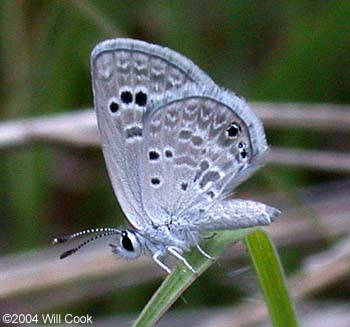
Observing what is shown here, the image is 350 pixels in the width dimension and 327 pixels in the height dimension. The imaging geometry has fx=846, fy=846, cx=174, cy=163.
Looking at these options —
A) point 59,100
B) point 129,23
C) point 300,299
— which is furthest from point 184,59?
point 129,23

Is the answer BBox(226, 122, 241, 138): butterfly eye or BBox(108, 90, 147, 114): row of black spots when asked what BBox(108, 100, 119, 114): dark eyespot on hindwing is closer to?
BBox(108, 90, 147, 114): row of black spots

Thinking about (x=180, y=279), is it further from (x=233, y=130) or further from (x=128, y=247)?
(x=233, y=130)

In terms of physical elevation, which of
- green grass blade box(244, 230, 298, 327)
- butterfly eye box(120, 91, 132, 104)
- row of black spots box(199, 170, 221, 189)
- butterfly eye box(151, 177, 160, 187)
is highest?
butterfly eye box(120, 91, 132, 104)

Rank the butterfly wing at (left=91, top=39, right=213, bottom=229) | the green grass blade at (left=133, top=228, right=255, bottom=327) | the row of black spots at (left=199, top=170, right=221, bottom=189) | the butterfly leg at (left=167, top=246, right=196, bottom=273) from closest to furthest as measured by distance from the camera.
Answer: the green grass blade at (left=133, top=228, right=255, bottom=327), the butterfly leg at (left=167, top=246, right=196, bottom=273), the butterfly wing at (left=91, top=39, right=213, bottom=229), the row of black spots at (left=199, top=170, right=221, bottom=189)

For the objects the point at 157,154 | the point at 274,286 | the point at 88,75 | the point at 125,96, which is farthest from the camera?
the point at 88,75

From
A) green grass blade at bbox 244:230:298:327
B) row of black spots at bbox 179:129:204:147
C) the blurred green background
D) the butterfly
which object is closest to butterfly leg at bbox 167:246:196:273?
the butterfly

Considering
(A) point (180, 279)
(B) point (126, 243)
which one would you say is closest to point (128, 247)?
(B) point (126, 243)

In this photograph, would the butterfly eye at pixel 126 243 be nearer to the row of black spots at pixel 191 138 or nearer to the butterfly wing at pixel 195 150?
the butterfly wing at pixel 195 150
